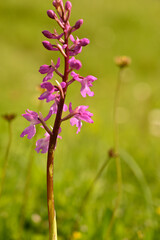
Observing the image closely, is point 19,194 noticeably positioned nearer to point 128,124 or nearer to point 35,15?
point 128,124

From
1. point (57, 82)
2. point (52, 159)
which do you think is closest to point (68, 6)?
point (57, 82)

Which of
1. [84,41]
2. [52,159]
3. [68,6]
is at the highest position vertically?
[68,6]

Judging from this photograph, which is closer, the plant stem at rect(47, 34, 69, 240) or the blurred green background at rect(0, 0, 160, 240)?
the plant stem at rect(47, 34, 69, 240)

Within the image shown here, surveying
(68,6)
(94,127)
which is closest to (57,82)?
(68,6)

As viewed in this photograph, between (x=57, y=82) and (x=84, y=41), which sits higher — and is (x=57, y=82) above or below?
below

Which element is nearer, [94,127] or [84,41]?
[84,41]

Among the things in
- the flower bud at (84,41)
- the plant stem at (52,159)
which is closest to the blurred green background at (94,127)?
the plant stem at (52,159)

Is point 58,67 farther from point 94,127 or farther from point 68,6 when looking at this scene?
point 94,127

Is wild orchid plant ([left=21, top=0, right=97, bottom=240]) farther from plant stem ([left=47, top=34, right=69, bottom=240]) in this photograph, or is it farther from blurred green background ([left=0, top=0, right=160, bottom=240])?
blurred green background ([left=0, top=0, right=160, bottom=240])

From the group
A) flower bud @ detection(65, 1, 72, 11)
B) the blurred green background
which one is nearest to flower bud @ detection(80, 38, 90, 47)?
flower bud @ detection(65, 1, 72, 11)

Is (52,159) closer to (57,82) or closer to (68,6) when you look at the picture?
(57,82)
